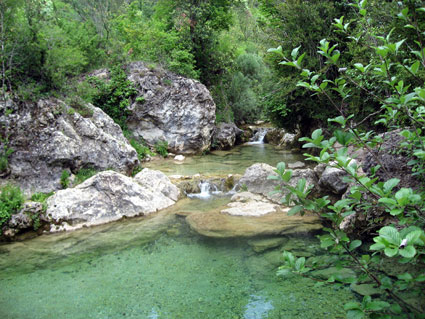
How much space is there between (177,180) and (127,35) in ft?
41.9

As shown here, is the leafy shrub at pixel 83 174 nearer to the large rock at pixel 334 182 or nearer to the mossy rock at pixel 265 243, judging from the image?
the mossy rock at pixel 265 243

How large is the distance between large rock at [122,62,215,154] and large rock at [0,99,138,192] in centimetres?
627

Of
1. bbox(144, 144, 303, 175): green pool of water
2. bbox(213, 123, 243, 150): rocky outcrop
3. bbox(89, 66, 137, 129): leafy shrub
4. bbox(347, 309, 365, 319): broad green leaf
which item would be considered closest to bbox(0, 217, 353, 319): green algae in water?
bbox(347, 309, 365, 319): broad green leaf

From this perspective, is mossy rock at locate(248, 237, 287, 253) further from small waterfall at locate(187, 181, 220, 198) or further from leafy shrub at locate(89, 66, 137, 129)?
leafy shrub at locate(89, 66, 137, 129)

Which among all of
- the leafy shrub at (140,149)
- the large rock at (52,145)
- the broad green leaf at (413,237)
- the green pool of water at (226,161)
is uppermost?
the broad green leaf at (413,237)

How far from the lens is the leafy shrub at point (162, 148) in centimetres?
1805

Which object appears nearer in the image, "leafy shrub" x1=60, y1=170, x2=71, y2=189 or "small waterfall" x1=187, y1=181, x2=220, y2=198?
"leafy shrub" x1=60, y1=170, x2=71, y2=189

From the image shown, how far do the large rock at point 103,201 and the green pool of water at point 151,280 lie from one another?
0.58 meters

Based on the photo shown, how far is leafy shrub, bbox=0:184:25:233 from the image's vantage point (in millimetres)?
7984

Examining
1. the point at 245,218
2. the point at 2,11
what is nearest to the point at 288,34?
the point at 245,218

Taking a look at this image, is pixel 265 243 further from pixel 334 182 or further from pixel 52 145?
pixel 52 145

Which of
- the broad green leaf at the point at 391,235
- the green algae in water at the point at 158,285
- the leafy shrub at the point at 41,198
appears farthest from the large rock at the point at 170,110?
the broad green leaf at the point at 391,235

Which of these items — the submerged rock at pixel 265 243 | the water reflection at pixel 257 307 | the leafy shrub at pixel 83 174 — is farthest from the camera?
the leafy shrub at pixel 83 174

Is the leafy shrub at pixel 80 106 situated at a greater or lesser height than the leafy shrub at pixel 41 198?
greater
